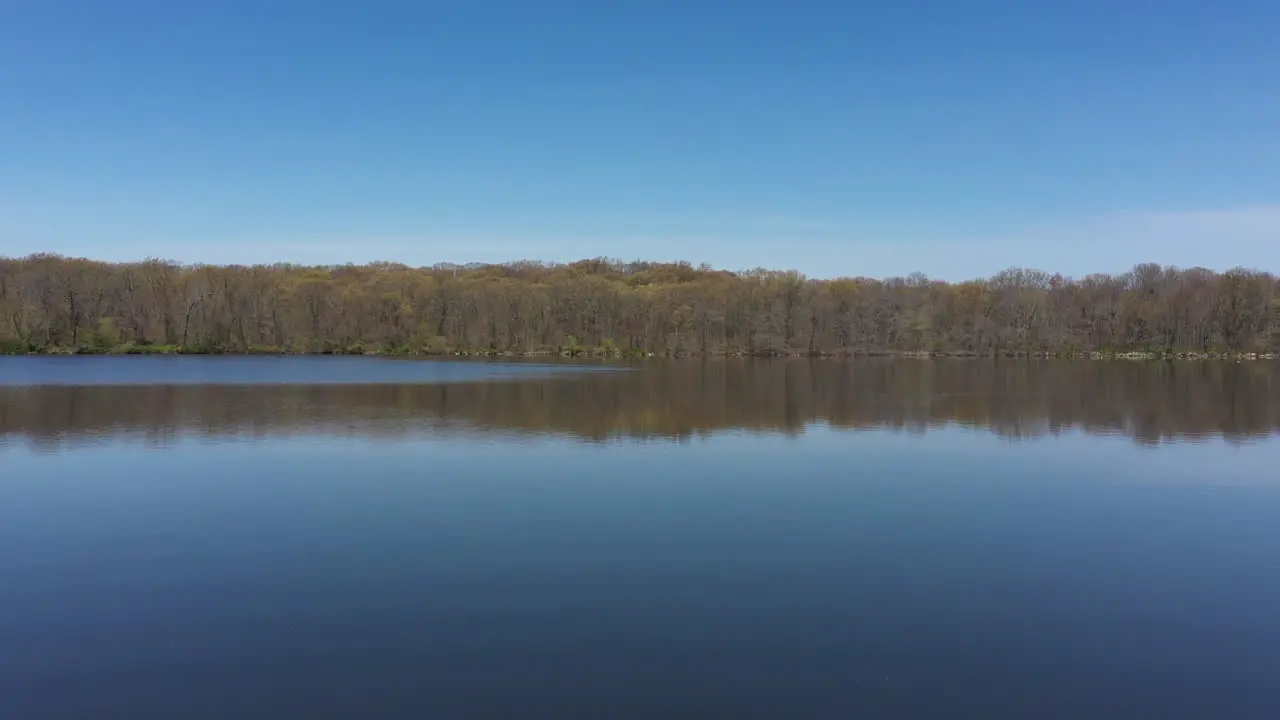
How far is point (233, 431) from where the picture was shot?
966 inches

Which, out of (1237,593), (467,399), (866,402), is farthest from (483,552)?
(866,402)

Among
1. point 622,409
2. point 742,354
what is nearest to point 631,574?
point 622,409

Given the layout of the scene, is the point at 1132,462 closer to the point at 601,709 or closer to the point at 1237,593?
the point at 1237,593

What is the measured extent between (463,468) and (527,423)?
8496 mm

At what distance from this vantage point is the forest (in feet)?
303

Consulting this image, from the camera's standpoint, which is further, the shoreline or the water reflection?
the shoreline

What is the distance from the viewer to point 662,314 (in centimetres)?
10394

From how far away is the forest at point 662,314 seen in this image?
303 feet

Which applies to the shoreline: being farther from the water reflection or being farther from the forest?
the water reflection

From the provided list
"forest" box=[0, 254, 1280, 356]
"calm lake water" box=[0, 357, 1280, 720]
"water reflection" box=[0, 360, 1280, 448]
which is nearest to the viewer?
"calm lake water" box=[0, 357, 1280, 720]

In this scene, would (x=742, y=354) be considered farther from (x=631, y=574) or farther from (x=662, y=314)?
(x=631, y=574)

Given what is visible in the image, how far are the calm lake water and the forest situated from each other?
74.5m

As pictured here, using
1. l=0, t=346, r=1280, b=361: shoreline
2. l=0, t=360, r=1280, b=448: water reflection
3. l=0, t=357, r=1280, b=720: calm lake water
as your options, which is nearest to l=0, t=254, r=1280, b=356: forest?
l=0, t=346, r=1280, b=361: shoreline

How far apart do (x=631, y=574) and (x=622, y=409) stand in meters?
21.5
